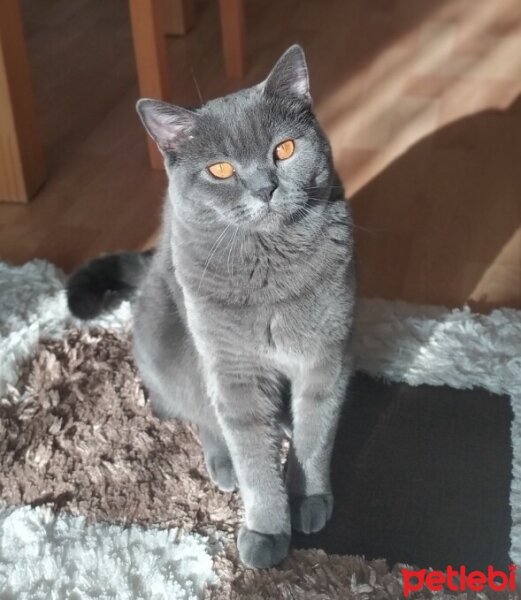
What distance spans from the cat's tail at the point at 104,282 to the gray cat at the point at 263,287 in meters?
0.23

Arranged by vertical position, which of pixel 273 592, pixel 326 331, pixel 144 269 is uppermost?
pixel 326 331

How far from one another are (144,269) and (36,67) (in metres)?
1.29

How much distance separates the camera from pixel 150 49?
1783 mm

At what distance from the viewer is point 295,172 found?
3.08 ft

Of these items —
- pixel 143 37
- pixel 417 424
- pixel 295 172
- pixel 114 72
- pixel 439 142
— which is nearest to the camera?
pixel 295 172

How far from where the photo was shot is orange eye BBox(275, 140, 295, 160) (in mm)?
940

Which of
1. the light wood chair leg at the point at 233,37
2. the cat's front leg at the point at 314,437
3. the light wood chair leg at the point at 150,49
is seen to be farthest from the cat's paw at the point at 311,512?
the light wood chair leg at the point at 233,37

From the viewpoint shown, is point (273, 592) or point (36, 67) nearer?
point (273, 592)

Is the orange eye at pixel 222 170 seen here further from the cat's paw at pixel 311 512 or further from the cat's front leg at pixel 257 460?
the cat's paw at pixel 311 512

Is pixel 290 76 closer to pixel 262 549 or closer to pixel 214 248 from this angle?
pixel 214 248

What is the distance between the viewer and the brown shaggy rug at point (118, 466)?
103cm

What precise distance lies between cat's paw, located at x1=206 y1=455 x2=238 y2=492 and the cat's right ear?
48cm

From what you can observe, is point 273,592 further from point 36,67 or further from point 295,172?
point 36,67

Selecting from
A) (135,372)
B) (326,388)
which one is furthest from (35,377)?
(326,388)
